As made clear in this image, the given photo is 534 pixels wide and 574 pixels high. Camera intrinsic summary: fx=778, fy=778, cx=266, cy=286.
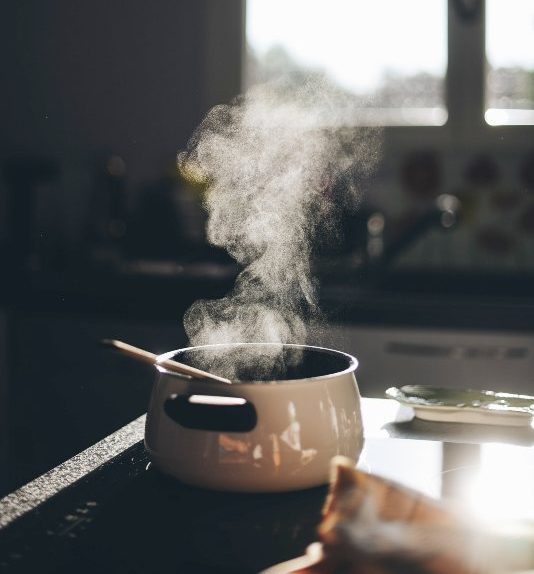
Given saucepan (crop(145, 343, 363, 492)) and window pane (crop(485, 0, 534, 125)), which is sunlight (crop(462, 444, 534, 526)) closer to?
saucepan (crop(145, 343, 363, 492))

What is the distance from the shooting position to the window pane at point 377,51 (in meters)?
2.56

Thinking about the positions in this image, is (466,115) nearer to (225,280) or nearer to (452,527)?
(225,280)

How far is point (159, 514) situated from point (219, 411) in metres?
0.09

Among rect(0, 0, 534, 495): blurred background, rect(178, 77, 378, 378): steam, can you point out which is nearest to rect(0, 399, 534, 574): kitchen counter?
rect(178, 77, 378, 378): steam

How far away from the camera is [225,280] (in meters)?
1.98

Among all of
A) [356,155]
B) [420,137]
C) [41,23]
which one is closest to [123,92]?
[41,23]

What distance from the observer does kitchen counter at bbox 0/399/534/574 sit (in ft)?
1.61

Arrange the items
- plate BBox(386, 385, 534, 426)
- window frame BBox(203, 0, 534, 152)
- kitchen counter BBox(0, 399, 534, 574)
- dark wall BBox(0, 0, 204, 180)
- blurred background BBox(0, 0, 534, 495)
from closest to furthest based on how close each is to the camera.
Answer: kitchen counter BBox(0, 399, 534, 574) < plate BBox(386, 385, 534, 426) < blurred background BBox(0, 0, 534, 495) < window frame BBox(203, 0, 534, 152) < dark wall BBox(0, 0, 204, 180)

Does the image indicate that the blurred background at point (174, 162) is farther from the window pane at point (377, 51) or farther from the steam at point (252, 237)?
the steam at point (252, 237)

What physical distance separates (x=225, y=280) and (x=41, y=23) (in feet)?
4.50

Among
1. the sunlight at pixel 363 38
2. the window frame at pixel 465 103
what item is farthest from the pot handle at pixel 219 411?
the sunlight at pixel 363 38

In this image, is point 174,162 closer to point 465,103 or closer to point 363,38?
point 363,38

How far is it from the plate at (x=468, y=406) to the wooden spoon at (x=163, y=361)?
319mm

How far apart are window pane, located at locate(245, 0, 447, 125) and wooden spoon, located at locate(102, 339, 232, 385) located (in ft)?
6.86
